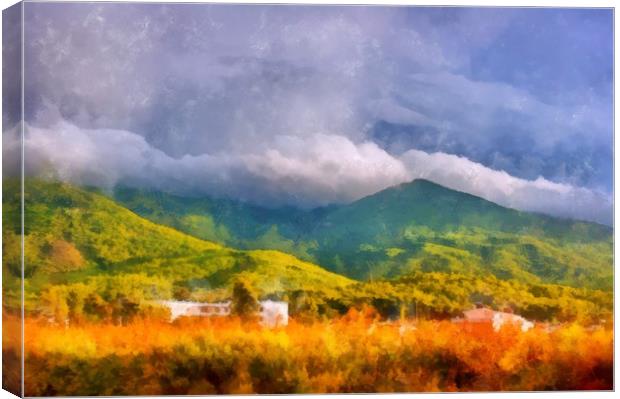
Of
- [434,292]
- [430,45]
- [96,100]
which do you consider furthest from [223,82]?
[434,292]

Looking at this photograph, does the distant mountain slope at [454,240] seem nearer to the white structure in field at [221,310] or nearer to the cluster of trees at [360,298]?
the cluster of trees at [360,298]

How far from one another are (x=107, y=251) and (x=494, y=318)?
8.90ft

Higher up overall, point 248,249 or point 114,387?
point 248,249

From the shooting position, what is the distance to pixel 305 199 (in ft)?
31.8

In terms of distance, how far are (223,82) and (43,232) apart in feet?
5.16

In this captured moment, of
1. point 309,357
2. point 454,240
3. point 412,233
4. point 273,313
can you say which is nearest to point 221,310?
point 273,313

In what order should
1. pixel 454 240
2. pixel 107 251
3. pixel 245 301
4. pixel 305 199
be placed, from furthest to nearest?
pixel 454 240 < pixel 305 199 < pixel 245 301 < pixel 107 251

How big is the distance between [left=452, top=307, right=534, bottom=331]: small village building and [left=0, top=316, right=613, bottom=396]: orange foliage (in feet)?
0.15

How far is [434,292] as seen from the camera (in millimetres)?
9797

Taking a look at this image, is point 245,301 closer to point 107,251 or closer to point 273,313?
point 273,313

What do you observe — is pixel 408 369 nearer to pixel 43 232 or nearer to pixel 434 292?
pixel 434 292

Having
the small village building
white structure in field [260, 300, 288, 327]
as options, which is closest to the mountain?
the small village building

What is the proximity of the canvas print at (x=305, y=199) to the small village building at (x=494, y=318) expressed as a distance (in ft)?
0.05

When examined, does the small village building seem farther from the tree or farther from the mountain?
the tree
